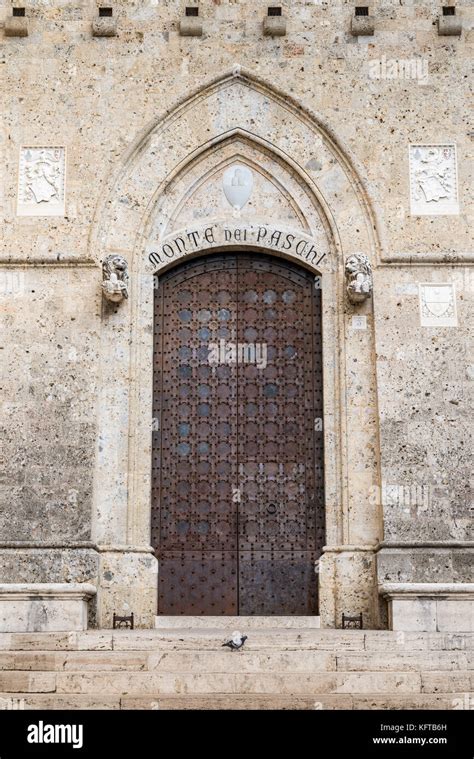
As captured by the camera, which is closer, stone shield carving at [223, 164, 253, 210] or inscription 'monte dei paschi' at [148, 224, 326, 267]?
inscription 'monte dei paschi' at [148, 224, 326, 267]

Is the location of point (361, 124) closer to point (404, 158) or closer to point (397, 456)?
point (404, 158)

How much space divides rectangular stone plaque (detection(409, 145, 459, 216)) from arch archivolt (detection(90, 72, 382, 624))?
0.59 metres

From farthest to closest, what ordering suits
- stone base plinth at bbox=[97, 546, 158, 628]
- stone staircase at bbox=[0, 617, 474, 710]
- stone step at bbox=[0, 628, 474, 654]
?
1. stone base plinth at bbox=[97, 546, 158, 628]
2. stone step at bbox=[0, 628, 474, 654]
3. stone staircase at bbox=[0, 617, 474, 710]

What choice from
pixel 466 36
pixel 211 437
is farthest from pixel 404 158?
pixel 211 437

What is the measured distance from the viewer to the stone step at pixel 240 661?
11984 millimetres

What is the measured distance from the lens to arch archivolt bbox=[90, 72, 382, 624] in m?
14.7

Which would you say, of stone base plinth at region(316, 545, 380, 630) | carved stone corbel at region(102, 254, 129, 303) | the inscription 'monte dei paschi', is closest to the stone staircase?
stone base plinth at region(316, 545, 380, 630)

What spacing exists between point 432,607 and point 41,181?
21.1 feet

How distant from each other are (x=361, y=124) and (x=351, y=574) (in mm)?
5130

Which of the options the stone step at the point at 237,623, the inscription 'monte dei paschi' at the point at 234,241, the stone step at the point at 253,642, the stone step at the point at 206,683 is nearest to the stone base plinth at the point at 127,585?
the stone step at the point at 237,623

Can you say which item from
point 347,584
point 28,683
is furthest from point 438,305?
point 28,683

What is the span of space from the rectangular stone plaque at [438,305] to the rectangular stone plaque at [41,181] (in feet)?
13.8

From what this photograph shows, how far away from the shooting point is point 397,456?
47.8 ft

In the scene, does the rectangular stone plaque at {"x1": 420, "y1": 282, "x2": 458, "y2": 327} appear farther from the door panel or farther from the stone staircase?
the stone staircase
